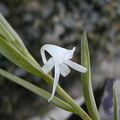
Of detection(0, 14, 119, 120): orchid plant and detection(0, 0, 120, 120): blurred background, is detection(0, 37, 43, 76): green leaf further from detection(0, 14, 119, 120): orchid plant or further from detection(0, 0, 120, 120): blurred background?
detection(0, 0, 120, 120): blurred background

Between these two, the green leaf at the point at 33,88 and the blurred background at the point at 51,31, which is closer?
the green leaf at the point at 33,88

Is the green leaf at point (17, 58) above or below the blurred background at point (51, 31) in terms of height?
above

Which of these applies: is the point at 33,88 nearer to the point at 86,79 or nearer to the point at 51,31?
the point at 86,79

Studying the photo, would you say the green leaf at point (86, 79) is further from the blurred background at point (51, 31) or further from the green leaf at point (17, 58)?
the blurred background at point (51, 31)

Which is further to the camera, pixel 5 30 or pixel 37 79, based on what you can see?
pixel 37 79

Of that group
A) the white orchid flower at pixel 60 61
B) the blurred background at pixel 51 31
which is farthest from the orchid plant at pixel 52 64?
the blurred background at pixel 51 31

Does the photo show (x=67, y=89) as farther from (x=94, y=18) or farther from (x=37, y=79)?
(x=94, y=18)

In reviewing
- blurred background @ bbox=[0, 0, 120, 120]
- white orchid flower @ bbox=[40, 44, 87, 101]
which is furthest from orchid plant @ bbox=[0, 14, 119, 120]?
blurred background @ bbox=[0, 0, 120, 120]

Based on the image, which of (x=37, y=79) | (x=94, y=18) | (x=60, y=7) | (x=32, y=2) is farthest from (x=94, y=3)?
(x=37, y=79)

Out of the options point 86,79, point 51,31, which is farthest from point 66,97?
point 51,31
